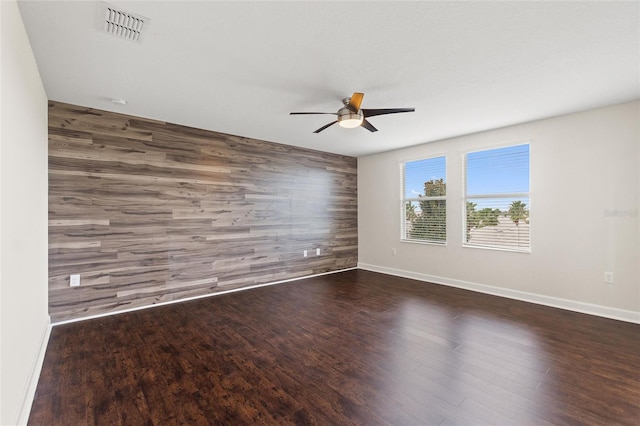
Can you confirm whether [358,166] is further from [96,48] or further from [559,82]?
[96,48]

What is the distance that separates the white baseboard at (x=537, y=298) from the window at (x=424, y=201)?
2.15 ft

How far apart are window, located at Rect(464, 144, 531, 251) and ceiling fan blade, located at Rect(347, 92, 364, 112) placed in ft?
8.77

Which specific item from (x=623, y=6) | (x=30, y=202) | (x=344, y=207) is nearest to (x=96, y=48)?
(x=30, y=202)

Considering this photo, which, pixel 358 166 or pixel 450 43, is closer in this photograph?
pixel 450 43

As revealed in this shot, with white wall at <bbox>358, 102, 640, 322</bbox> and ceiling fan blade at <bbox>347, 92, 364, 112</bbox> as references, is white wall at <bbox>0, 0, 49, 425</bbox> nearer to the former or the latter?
ceiling fan blade at <bbox>347, 92, 364, 112</bbox>

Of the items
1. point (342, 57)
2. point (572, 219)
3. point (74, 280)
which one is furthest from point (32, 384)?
point (572, 219)

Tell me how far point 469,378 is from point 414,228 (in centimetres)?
346

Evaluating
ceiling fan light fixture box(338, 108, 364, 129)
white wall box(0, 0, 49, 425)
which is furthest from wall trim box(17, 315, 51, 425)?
ceiling fan light fixture box(338, 108, 364, 129)

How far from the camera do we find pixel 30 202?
7.22 ft

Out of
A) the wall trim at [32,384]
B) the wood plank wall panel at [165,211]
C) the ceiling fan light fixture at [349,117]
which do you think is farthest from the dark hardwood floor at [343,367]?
the ceiling fan light fixture at [349,117]

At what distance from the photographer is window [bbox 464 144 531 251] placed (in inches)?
159

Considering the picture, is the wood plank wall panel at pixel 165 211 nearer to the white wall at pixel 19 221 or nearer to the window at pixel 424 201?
the white wall at pixel 19 221

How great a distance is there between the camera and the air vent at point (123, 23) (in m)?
1.79

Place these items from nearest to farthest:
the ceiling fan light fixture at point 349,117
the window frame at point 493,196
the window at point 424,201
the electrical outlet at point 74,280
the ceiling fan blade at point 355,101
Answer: the ceiling fan blade at point 355,101 < the ceiling fan light fixture at point 349,117 < the electrical outlet at point 74,280 < the window frame at point 493,196 < the window at point 424,201
